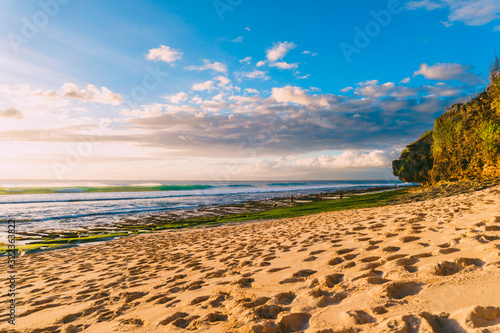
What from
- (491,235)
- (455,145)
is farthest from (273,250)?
(455,145)

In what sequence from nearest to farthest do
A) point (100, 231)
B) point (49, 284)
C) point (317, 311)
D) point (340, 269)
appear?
point (317, 311), point (340, 269), point (49, 284), point (100, 231)

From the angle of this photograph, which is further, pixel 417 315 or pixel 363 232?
pixel 363 232

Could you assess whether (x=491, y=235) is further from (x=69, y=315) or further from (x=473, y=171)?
(x=473, y=171)

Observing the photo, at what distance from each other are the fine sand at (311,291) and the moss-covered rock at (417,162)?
27474 millimetres

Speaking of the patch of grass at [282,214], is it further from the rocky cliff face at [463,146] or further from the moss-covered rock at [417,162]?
the moss-covered rock at [417,162]

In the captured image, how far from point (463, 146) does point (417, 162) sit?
766 centimetres

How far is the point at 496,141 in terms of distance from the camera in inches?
706

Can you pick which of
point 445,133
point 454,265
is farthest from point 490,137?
point 454,265

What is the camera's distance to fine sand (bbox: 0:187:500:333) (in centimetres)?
253

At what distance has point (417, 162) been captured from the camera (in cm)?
2998

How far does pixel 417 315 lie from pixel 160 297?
3.71 m

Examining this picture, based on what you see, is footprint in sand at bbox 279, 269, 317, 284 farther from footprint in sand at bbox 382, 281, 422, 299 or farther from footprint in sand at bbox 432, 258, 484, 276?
footprint in sand at bbox 432, 258, 484, 276

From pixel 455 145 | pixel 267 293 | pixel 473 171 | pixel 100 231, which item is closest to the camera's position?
pixel 267 293

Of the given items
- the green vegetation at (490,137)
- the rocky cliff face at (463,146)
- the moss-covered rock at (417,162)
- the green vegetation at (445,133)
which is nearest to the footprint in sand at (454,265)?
the rocky cliff face at (463,146)
